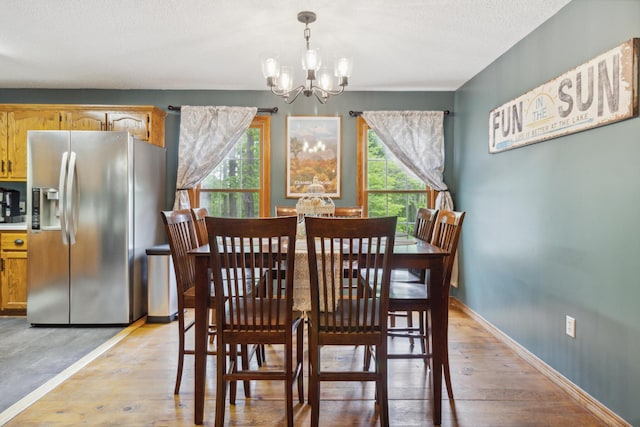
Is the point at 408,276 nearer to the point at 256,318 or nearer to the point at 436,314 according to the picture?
the point at 436,314

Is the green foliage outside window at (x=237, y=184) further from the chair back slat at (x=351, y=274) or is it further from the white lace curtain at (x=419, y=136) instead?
the chair back slat at (x=351, y=274)

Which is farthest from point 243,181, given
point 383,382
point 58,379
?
point 383,382

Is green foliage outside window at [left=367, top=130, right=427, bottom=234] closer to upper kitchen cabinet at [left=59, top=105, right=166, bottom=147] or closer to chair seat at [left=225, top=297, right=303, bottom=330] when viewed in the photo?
upper kitchen cabinet at [left=59, top=105, right=166, bottom=147]

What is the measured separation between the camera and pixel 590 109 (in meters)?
2.19

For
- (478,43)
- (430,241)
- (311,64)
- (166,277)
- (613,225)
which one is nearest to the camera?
(613,225)

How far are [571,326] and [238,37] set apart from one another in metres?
3.06

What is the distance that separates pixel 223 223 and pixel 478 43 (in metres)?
2.60

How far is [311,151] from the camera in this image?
4398 millimetres

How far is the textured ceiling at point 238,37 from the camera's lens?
253cm

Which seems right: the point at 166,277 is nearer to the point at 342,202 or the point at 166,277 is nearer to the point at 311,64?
the point at 342,202

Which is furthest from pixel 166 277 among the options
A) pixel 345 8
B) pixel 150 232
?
pixel 345 8

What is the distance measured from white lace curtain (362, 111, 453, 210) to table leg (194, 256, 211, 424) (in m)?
2.92

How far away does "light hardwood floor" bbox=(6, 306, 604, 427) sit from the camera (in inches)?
80.4

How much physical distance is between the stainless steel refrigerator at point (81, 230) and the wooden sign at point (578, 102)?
3.29m
